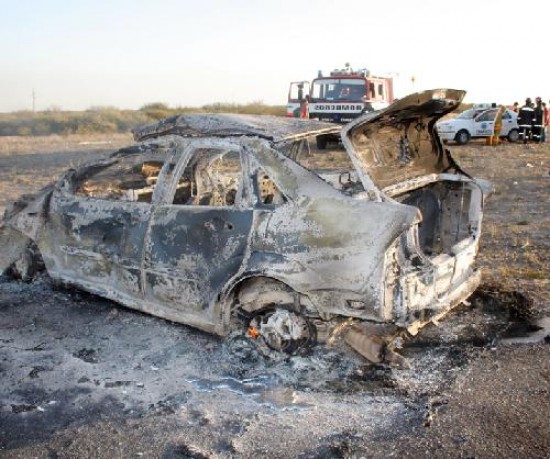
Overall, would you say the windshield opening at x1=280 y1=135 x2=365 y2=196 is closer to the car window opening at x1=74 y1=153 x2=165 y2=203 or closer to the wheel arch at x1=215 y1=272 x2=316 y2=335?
the wheel arch at x1=215 y1=272 x2=316 y2=335

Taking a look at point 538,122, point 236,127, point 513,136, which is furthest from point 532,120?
point 236,127

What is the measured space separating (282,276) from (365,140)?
1.24 metres

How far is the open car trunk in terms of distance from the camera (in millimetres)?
4039

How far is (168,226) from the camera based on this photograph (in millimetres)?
4633

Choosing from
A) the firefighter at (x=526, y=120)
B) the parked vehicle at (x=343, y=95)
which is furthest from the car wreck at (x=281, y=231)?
the firefighter at (x=526, y=120)

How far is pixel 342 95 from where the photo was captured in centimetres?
2048

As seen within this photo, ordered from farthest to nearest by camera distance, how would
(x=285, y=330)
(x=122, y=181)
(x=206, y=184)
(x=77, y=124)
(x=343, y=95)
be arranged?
(x=77, y=124), (x=343, y=95), (x=122, y=181), (x=206, y=184), (x=285, y=330)

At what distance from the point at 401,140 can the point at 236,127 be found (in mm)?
1417

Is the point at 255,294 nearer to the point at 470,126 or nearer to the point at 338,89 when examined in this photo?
the point at 338,89

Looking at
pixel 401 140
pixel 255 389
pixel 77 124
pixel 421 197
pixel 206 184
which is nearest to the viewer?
pixel 255 389

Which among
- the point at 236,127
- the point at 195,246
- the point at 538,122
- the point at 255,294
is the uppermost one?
the point at 538,122

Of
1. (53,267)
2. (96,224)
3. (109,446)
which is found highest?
(96,224)

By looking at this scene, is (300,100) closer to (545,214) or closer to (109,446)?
(545,214)

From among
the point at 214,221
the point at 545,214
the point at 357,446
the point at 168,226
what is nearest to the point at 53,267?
the point at 168,226
